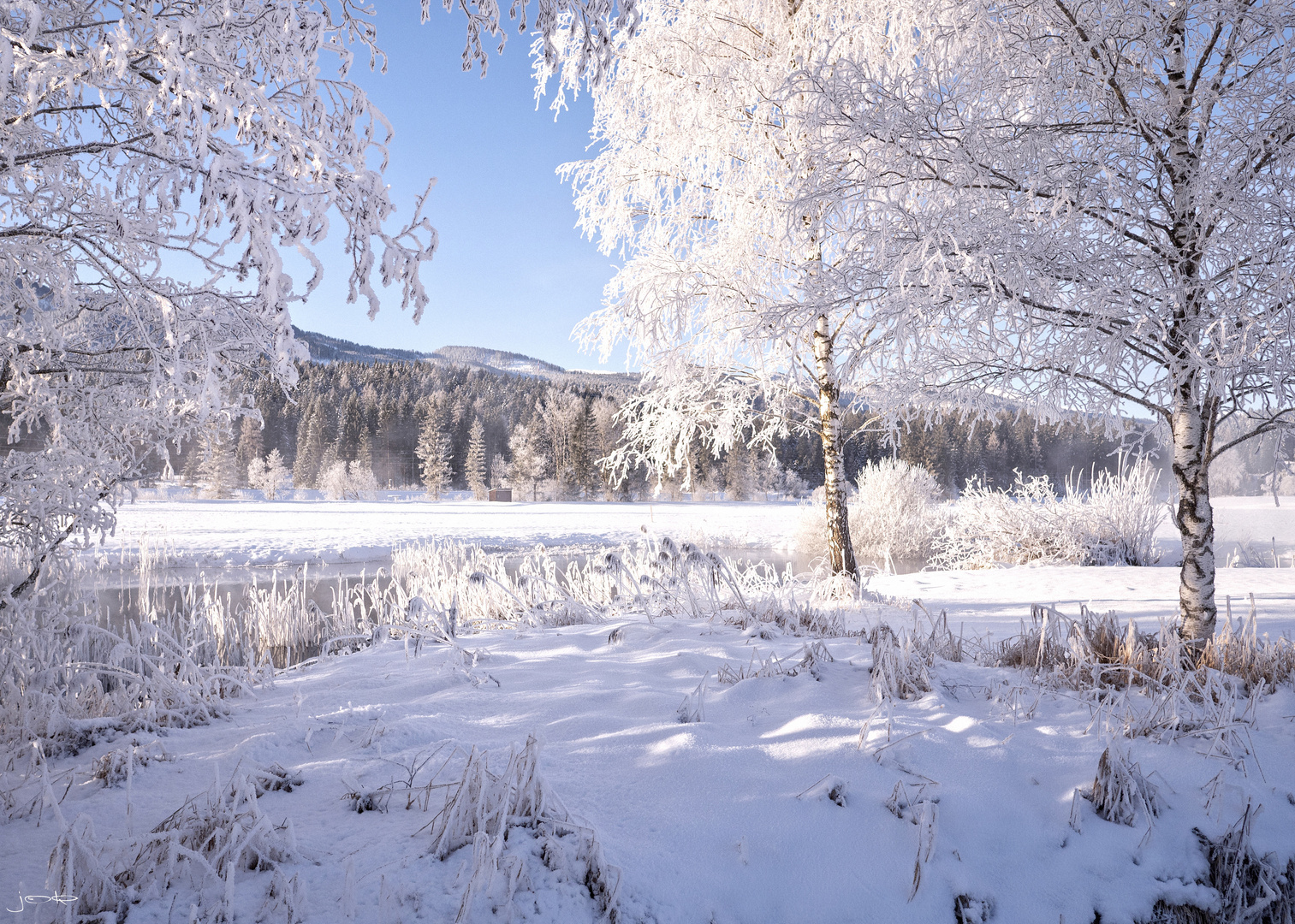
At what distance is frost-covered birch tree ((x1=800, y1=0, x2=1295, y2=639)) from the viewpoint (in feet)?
9.85

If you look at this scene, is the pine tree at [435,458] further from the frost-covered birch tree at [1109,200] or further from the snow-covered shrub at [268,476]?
the frost-covered birch tree at [1109,200]

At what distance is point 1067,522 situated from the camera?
1115cm

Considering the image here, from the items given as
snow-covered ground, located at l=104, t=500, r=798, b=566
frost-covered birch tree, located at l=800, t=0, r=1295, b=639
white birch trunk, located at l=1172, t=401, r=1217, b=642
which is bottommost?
snow-covered ground, located at l=104, t=500, r=798, b=566

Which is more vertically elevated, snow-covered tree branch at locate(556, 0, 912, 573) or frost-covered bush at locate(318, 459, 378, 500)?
snow-covered tree branch at locate(556, 0, 912, 573)

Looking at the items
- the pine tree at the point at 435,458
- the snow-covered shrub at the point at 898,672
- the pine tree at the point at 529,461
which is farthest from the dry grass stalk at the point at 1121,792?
the pine tree at the point at 529,461

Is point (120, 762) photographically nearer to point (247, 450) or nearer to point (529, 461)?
point (529, 461)

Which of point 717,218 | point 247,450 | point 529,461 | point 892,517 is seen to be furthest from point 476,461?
point 717,218

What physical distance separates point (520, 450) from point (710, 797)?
4913 cm

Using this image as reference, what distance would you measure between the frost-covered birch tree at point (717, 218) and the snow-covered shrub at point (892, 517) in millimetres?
9059

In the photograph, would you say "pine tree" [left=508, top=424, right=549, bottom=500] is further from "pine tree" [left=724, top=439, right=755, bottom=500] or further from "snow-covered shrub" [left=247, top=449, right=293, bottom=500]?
"snow-covered shrub" [left=247, top=449, right=293, bottom=500]

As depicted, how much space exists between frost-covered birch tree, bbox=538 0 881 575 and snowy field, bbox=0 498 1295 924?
3.83 meters

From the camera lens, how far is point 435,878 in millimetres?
1535

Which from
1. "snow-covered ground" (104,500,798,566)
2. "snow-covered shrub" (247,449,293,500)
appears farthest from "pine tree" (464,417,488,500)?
"snow-covered ground" (104,500,798,566)

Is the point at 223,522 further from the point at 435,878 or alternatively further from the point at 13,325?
the point at 435,878
